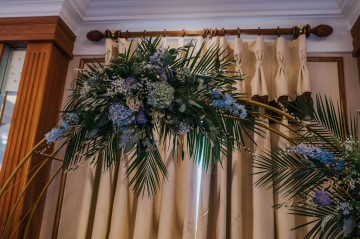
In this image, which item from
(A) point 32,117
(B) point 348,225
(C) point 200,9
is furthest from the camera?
(C) point 200,9

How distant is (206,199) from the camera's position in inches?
79.5

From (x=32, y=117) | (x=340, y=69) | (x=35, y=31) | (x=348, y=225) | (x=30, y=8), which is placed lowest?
(x=348, y=225)

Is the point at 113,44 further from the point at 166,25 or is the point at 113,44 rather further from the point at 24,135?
the point at 24,135

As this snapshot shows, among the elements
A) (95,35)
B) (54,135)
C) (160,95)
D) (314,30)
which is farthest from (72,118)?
(314,30)

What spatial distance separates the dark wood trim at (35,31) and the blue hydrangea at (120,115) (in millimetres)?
1314

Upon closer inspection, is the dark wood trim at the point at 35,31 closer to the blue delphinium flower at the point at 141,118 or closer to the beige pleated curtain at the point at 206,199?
the beige pleated curtain at the point at 206,199

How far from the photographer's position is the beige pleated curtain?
1.98m

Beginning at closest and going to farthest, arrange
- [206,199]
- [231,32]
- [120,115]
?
[120,115] < [206,199] < [231,32]

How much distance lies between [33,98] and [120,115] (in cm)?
124

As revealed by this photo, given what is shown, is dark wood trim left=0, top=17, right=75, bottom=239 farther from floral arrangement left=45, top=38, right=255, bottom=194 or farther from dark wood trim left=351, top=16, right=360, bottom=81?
dark wood trim left=351, top=16, right=360, bottom=81

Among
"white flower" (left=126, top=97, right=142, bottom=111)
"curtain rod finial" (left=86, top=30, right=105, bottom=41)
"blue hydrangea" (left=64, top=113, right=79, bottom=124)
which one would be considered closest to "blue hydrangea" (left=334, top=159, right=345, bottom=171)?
"white flower" (left=126, top=97, right=142, bottom=111)

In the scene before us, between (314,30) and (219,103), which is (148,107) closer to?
(219,103)

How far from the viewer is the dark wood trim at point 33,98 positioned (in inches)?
82.3

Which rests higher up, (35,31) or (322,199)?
(35,31)
